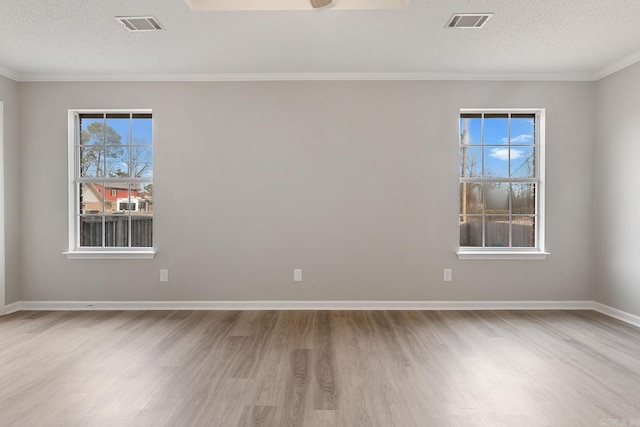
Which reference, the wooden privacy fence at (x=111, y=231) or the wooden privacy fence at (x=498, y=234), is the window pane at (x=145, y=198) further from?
the wooden privacy fence at (x=498, y=234)

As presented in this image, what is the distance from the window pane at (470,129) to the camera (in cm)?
449

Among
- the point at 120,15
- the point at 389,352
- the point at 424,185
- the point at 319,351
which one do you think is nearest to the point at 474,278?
the point at 424,185

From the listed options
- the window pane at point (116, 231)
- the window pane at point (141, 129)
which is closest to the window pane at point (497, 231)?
the window pane at point (141, 129)

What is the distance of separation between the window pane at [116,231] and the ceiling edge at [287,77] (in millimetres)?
1646

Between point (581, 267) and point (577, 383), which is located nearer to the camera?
point (577, 383)

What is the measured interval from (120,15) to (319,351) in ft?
10.4

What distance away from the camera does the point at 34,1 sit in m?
2.76

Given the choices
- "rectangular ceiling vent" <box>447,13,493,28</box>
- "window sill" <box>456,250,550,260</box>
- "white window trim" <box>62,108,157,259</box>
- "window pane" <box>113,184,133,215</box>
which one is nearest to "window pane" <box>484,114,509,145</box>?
"window sill" <box>456,250,550,260</box>

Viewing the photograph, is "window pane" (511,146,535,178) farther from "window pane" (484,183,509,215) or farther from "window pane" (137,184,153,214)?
"window pane" (137,184,153,214)

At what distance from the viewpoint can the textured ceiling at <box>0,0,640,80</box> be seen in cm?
289

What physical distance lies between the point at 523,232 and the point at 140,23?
460 centimetres

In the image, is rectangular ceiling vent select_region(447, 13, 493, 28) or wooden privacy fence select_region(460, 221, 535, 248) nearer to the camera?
rectangular ceiling vent select_region(447, 13, 493, 28)

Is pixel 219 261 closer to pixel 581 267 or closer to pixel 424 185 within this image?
pixel 424 185

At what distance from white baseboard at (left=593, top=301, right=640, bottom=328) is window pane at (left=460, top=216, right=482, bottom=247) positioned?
146cm
